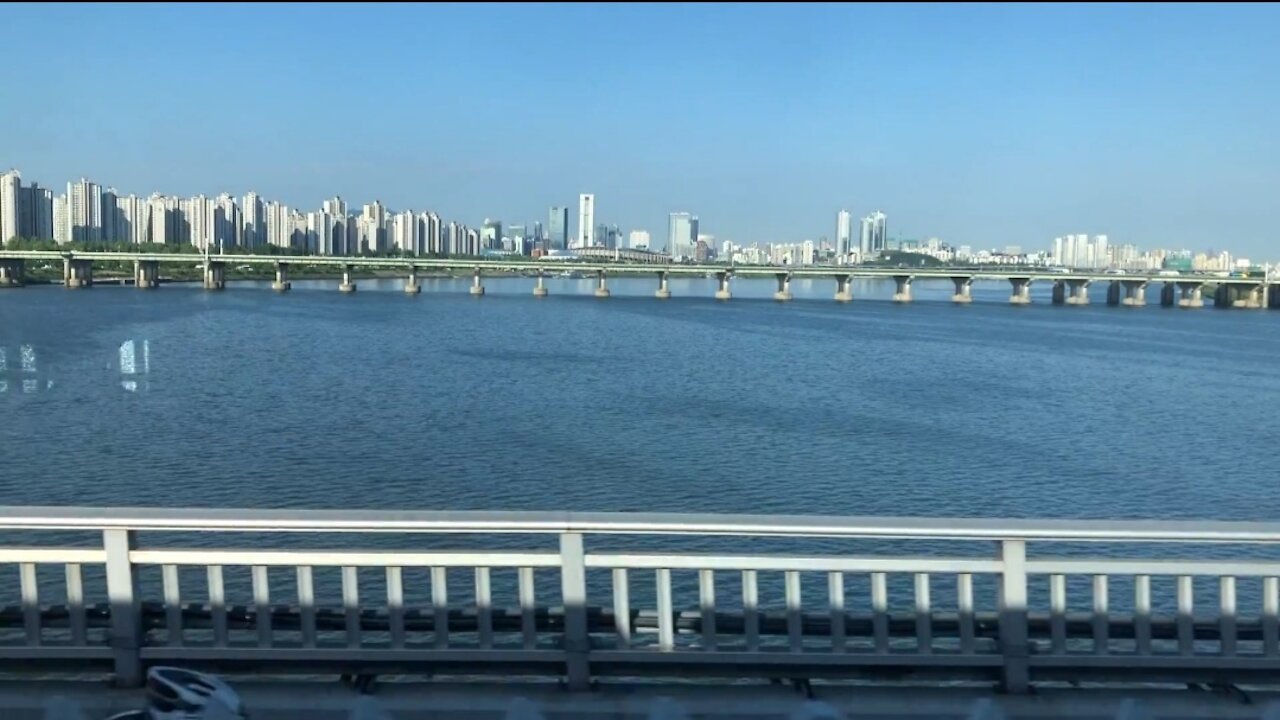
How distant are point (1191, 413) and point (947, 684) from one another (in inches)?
838

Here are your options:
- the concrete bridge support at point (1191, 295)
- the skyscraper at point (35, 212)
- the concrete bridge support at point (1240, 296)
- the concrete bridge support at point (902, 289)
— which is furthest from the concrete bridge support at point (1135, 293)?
the skyscraper at point (35, 212)

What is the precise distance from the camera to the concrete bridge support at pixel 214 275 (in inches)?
2771

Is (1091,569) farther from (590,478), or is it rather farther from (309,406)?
(309,406)

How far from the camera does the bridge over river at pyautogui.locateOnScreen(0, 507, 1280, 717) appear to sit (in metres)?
2.65

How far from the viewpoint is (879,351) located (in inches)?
1378

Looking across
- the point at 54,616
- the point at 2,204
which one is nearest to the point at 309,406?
the point at 54,616

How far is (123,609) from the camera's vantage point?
270 cm

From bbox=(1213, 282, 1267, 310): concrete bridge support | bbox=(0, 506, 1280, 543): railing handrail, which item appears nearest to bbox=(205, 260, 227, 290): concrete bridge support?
bbox=(1213, 282, 1267, 310): concrete bridge support

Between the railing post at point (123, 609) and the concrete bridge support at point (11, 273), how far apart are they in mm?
78820

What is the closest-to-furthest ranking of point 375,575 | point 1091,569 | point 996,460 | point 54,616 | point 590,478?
point 1091,569 → point 54,616 → point 375,575 → point 590,478 → point 996,460

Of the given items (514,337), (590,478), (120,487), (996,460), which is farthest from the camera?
(514,337)

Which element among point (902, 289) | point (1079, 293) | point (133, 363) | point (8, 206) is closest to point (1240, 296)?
point (1079, 293)

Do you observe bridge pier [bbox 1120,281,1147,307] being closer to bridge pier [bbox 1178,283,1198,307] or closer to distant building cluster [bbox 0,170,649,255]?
bridge pier [bbox 1178,283,1198,307]

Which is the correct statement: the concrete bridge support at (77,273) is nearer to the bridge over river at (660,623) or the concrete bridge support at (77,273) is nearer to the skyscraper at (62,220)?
the skyscraper at (62,220)
